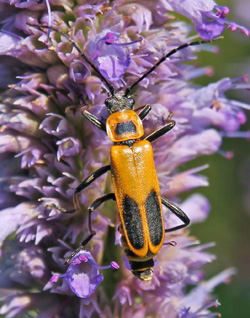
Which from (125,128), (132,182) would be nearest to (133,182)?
(132,182)

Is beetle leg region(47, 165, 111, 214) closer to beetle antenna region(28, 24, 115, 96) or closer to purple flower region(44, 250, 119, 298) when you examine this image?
purple flower region(44, 250, 119, 298)

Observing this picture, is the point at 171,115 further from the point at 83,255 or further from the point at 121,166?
the point at 83,255

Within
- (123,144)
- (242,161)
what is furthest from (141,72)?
(242,161)

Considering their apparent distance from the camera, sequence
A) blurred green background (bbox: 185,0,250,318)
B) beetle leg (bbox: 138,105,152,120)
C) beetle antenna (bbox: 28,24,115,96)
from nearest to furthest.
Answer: beetle antenna (bbox: 28,24,115,96) → beetle leg (bbox: 138,105,152,120) → blurred green background (bbox: 185,0,250,318)

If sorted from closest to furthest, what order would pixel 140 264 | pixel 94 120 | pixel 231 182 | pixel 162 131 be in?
pixel 140 264 < pixel 94 120 < pixel 162 131 < pixel 231 182

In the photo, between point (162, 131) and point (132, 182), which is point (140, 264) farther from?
point (162, 131)

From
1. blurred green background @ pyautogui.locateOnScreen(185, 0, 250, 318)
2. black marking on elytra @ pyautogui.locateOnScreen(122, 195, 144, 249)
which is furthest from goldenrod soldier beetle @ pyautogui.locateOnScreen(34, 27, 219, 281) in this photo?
blurred green background @ pyautogui.locateOnScreen(185, 0, 250, 318)
